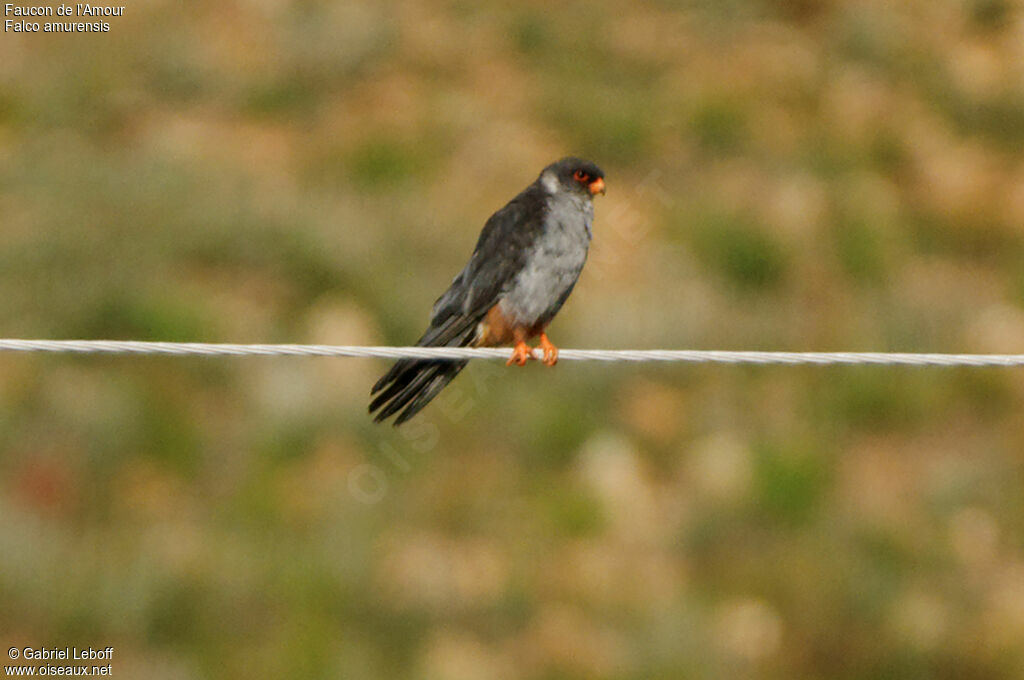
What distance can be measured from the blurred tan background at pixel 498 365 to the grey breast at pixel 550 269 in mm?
4246

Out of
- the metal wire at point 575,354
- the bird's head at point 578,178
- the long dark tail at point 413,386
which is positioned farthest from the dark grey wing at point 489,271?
the metal wire at point 575,354

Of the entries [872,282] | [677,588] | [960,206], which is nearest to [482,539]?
[677,588]

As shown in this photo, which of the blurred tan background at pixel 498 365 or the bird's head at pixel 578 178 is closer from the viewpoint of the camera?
the bird's head at pixel 578 178

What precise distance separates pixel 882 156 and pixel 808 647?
7558 mm

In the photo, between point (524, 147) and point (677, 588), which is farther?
point (524, 147)

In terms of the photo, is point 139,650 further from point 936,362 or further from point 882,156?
point 882,156

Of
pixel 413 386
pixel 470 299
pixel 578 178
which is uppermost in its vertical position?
pixel 578 178

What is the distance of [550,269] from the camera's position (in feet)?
21.5

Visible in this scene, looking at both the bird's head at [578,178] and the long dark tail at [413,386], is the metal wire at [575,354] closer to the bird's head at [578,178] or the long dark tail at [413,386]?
the long dark tail at [413,386]

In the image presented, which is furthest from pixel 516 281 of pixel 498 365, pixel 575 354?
pixel 498 365

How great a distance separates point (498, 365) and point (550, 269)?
444cm

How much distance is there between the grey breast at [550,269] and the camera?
6.45 meters

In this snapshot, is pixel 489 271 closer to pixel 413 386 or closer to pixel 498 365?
pixel 413 386

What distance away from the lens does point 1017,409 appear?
13.2 metres
